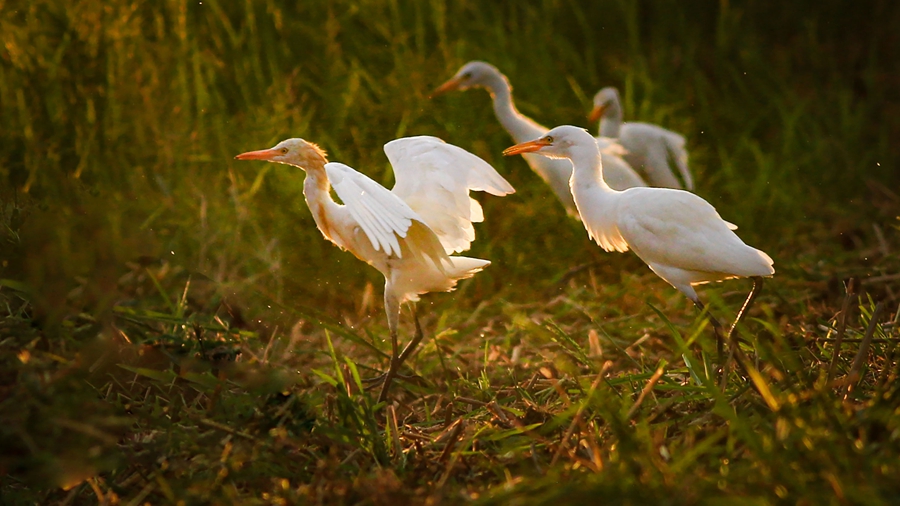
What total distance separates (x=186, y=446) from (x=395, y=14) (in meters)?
4.36

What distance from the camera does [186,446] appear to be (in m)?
2.54

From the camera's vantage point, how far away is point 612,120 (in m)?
6.16

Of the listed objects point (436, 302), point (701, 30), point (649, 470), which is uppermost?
point (649, 470)

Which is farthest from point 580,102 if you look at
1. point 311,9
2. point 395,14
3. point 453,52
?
point 311,9

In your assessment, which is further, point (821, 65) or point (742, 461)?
point (821, 65)

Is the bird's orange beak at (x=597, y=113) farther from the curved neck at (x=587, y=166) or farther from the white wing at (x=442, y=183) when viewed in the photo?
the white wing at (x=442, y=183)

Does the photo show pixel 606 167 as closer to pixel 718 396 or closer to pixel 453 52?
pixel 453 52

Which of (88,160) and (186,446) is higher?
(186,446)

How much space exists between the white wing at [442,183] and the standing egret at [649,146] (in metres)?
2.59

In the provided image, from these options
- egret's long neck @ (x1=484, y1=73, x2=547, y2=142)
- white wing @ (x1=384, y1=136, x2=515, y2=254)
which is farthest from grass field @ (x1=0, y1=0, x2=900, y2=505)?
white wing @ (x1=384, y1=136, x2=515, y2=254)

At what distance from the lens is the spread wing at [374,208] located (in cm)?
285

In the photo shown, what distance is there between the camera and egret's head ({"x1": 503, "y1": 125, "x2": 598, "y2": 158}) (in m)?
3.62

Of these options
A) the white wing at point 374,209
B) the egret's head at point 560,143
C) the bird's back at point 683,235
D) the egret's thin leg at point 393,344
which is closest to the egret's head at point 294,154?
the white wing at point 374,209

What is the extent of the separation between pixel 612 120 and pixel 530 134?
912mm
